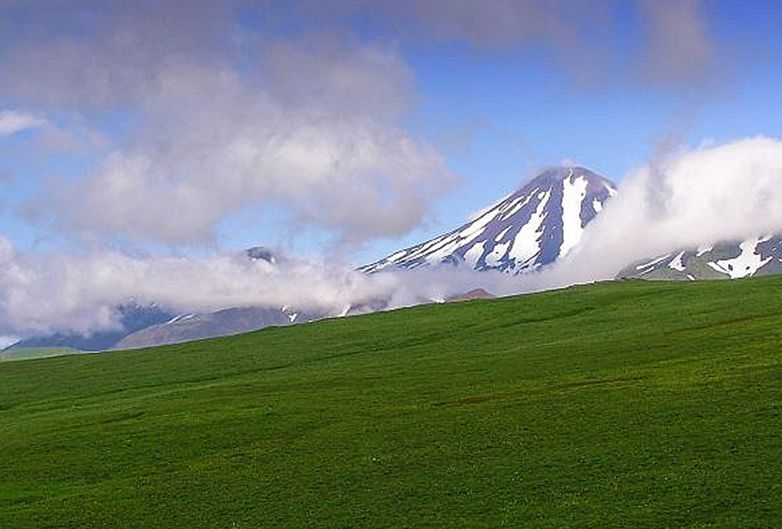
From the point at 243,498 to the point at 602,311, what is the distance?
85.4 meters

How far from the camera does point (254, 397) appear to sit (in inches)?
3278

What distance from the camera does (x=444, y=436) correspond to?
57062 millimetres

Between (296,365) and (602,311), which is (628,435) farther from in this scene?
(602,311)

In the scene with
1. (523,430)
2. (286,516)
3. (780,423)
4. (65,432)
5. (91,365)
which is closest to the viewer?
(286,516)

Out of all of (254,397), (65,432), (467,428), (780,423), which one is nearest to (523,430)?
(467,428)

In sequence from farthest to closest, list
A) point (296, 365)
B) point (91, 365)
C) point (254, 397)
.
A: point (91, 365), point (296, 365), point (254, 397)

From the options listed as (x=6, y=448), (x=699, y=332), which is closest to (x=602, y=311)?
(x=699, y=332)

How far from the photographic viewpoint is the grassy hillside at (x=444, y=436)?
4234 centimetres

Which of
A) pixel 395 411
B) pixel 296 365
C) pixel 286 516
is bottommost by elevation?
pixel 286 516

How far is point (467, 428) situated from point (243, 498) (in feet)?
53.7

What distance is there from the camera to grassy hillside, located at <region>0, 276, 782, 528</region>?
42.3 meters

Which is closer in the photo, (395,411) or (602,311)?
(395,411)

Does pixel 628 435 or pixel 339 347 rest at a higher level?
pixel 339 347

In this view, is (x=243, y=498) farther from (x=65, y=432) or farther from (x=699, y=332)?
(x=699, y=332)
